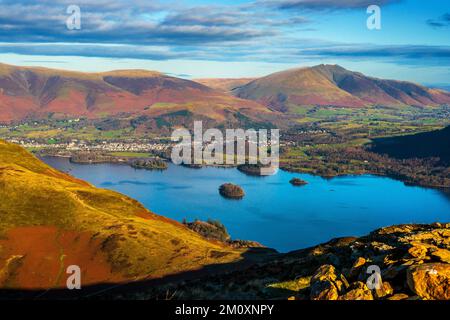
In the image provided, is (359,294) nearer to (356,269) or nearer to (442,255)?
(356,269)

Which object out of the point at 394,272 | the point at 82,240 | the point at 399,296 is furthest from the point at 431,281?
the point at 82,240

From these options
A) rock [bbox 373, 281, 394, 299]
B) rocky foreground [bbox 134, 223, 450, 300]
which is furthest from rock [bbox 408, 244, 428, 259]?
rock [bbox 373, 281, 394, 299]

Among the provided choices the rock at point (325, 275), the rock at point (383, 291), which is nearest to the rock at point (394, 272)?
the rock at point (383, 291)

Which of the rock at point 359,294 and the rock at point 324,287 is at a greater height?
the rock at point 359,294

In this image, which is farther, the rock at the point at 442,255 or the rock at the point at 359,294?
the rock at the point at 442,255

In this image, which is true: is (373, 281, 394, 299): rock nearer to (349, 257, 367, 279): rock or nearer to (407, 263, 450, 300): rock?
(407, 263, 450, 300): rock

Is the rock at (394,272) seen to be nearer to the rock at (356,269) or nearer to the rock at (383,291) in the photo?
the rock at (383,291)
